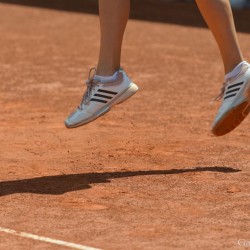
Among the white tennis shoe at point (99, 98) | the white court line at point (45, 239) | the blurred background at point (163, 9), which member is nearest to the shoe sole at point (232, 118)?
the white tennis shoe at point (99, 98)

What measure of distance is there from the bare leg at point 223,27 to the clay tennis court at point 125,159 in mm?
570

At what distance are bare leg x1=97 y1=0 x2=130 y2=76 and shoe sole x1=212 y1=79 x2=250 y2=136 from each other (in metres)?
0.68

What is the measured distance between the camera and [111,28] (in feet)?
19.0

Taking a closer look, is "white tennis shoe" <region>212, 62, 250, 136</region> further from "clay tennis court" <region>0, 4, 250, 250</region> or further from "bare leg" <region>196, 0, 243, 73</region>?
"clay tennis court" <region>0, 4, 250, 250</region>

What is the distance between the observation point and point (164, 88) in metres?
8.27

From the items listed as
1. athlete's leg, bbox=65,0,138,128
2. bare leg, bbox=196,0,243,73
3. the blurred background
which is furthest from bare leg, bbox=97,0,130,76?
the blurred background

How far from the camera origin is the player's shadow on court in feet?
17.6

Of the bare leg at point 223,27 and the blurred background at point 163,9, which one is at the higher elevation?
the bare leg at point 223,27

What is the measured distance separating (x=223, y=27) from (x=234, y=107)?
444 millimetres

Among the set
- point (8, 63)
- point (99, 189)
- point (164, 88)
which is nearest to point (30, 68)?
point (8, 63)

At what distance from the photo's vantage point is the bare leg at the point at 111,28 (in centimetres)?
579

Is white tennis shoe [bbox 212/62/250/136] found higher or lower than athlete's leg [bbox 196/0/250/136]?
lower

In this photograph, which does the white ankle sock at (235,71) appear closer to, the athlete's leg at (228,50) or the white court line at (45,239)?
the athlete's leg at (228,50)

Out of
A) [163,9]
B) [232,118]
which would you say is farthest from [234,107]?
[163,9]
